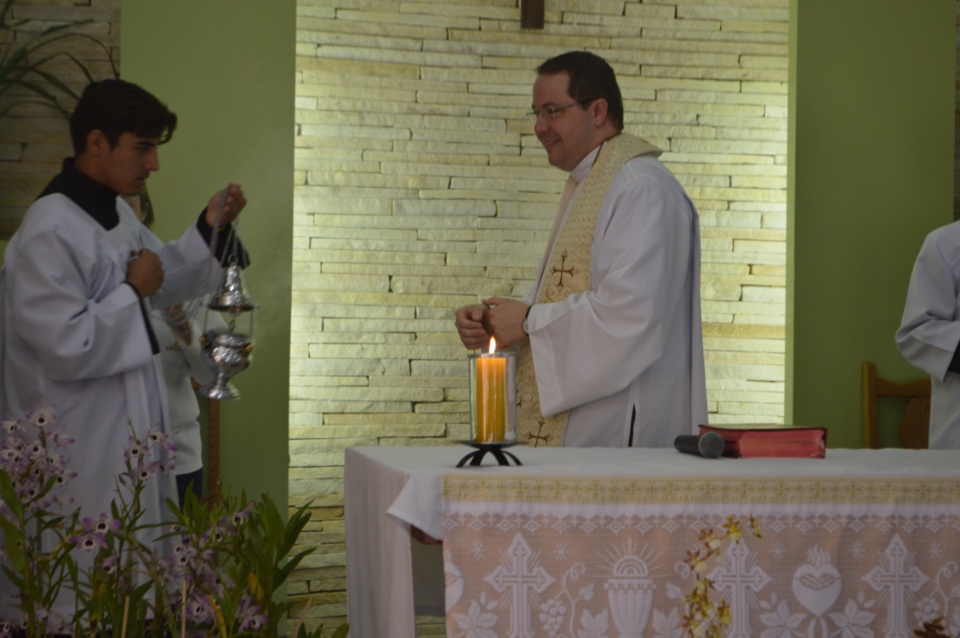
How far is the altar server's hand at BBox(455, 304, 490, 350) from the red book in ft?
3.18

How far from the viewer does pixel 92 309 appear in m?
3.31

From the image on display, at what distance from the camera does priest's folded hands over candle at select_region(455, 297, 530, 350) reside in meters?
3.25

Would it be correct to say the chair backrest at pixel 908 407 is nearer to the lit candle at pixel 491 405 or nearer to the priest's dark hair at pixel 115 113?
the priest's dark hair at pixel 115 113

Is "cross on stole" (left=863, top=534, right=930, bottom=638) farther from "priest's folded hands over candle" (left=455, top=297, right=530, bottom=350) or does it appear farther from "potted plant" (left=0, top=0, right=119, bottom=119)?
"potted plant" (left=0, top=0, right=119, bottom=119)

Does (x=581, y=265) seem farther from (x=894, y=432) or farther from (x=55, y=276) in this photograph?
(x=894, y=432)

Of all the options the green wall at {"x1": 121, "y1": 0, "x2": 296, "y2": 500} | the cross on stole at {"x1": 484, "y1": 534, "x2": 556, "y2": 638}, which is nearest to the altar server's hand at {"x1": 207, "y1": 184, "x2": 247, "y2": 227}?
the green wall at {"x1": 121, "y1": 0, "x2": 296, "y2": 500}

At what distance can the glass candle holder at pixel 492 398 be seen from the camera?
204 cm

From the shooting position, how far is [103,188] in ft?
11.6

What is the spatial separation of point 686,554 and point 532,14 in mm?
3814

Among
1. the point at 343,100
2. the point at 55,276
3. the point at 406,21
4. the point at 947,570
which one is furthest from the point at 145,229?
the point at 947,570

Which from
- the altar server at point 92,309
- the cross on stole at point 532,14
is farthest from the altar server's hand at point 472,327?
the cross on stole at point 532,14

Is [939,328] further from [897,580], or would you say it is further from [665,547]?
[665,547]

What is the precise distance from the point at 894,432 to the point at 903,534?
310cm

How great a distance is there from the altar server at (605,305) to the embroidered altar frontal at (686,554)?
3.27 feet
